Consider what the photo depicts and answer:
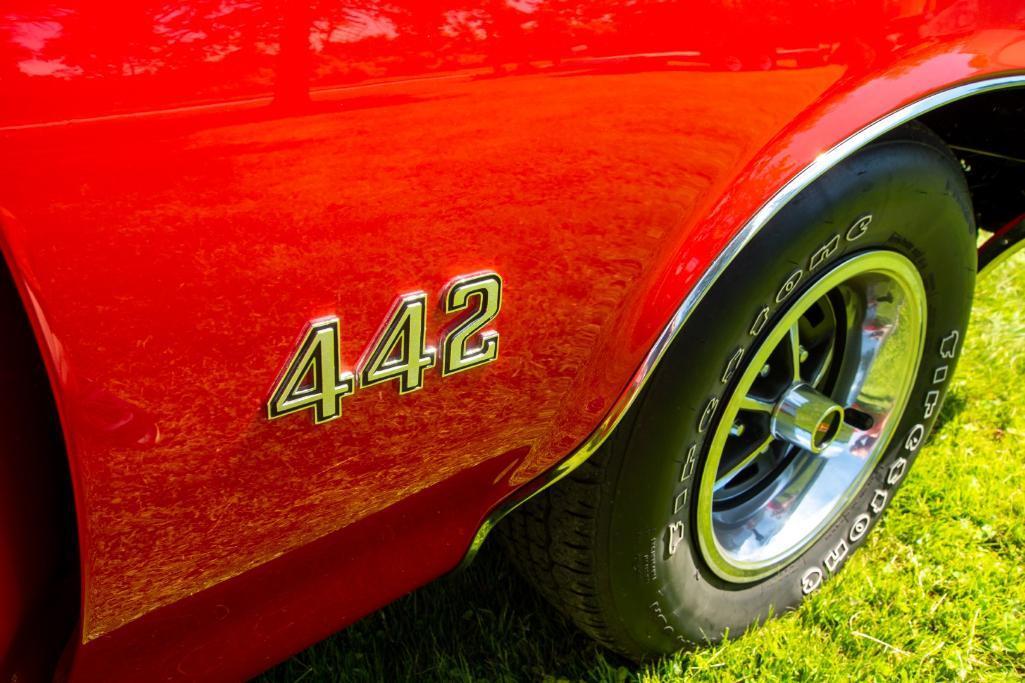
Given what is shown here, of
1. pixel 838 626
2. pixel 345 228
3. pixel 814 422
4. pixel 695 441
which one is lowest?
pixel 838 626

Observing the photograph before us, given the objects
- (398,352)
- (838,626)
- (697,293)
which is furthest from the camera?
(838,626)

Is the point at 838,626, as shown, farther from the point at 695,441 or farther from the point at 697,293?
the point at 697,293

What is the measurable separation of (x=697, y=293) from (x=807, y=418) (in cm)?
65

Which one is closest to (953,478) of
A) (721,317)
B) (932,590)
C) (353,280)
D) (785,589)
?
(932,590)

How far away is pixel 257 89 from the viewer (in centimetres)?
87

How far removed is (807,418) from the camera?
1.85 meters

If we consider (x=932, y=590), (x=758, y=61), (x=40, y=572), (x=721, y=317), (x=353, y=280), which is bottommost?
(x=932, y=590)

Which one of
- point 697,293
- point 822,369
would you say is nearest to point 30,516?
point 697,293

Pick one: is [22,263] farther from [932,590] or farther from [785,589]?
[932,590]

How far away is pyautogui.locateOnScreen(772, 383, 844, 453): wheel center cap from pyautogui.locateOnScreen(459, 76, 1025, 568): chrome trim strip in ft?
1.85

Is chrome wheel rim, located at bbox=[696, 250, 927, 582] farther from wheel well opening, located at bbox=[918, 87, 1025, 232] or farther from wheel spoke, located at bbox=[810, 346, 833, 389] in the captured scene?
wheel well opening, located at bbox=[918, 87, 1025, 232]

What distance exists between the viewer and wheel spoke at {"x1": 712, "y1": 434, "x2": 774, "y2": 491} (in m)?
1.93

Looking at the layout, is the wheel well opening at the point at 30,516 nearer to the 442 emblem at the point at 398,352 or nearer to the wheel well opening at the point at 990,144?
the 442 emblem at the point at 398,352

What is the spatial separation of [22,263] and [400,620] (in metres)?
1.31
